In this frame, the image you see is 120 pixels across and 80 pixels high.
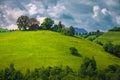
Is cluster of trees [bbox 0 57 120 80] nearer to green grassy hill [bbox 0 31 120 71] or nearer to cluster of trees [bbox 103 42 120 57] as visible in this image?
green grassy hill [bbox 0 31 120 71]

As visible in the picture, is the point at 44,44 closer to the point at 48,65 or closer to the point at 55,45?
the point at 55,45

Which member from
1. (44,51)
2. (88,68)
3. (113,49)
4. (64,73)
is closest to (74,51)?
(44,51)

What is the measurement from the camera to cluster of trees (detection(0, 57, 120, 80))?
413 ft

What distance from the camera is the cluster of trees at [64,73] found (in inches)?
4960

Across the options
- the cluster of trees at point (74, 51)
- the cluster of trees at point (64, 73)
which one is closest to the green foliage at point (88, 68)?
the cluster of trees at point (64, 73)

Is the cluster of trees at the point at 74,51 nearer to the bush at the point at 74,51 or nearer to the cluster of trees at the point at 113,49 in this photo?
the bush at the point at 74,51

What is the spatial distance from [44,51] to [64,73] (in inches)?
1170

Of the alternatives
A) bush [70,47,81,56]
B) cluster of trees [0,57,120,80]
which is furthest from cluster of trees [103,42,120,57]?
cluster of trees [0,57,120,80]

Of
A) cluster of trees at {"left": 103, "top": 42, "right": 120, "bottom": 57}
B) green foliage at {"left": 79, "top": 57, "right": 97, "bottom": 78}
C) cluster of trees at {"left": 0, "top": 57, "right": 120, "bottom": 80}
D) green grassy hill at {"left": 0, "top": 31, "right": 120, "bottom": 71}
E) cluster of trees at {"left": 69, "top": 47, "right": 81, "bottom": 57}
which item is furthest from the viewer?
cluster of trees at {"left": 103, "top": 42, "right": 120, "bottom": 57}

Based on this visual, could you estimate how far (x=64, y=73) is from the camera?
13338cm

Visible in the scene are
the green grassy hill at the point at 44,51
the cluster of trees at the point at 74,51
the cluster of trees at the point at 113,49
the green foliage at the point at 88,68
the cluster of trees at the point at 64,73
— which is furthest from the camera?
the cluster of trees at the point at 113,49

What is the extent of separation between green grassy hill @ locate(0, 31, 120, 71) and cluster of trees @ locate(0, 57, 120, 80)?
4.60m

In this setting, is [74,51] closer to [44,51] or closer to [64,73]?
[44,51]

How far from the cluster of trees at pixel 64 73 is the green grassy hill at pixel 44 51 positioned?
460 cm
